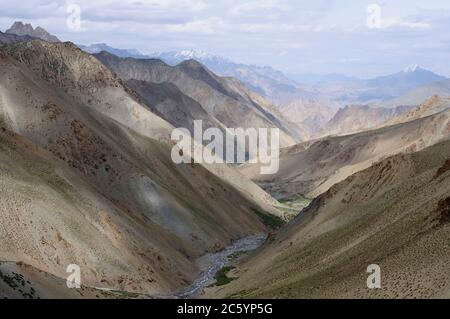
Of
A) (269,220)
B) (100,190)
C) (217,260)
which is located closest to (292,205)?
(269,220)

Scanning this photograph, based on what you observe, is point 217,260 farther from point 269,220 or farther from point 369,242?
point 269,220

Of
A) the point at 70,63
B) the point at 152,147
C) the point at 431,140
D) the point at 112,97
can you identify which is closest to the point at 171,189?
the point at 152,147

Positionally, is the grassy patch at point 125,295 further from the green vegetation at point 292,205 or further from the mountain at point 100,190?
the green vegetation at point 292,205

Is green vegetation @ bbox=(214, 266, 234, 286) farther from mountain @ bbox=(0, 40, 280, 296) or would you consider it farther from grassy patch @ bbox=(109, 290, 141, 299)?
grassy patch @ bbox=(109, 290, 141, 299)

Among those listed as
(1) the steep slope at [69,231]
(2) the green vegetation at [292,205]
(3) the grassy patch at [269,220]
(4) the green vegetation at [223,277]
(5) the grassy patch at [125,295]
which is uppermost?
(2) the green vegetation at [292,205]

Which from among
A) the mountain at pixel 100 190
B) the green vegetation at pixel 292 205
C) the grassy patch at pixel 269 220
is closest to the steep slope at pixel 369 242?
the mountain at pixel 100 190

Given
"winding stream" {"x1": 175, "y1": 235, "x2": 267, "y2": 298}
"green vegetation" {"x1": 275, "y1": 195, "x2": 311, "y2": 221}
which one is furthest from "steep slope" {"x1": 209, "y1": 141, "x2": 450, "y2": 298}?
"green vegetation" {"x1": 275, "y1": 195, "x2": 311, "y2": 221}
